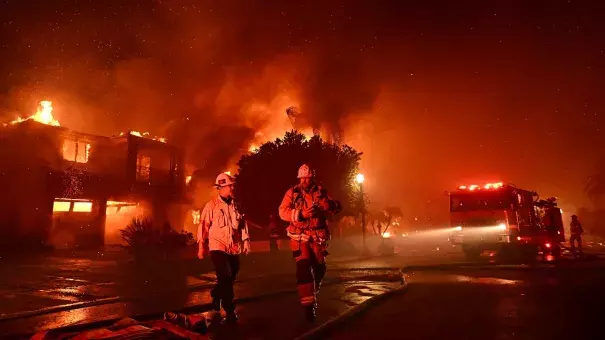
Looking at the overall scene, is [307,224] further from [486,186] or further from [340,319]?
[486,186]

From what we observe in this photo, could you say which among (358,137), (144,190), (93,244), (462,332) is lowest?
(462,332)

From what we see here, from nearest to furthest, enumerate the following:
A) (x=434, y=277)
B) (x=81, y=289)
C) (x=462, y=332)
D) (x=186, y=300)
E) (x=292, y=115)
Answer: (x=462, y=332) < (x=186, y=300) < (x=81, y=289) < (x=434, y=277) < (x=292, y=115)

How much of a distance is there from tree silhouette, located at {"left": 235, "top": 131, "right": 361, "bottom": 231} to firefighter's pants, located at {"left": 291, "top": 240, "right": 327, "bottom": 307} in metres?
19.7

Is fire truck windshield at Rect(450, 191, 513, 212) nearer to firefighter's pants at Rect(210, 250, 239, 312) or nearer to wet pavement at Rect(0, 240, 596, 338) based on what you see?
wet pavement at Rect(0, 240, 596, 338)

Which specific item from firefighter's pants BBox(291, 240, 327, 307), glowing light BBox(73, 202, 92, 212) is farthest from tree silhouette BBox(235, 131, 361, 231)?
firefighter's pants BBox(291, 240, 327, 307)

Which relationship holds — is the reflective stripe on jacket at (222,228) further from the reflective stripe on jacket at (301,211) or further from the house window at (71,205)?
the house window at (71,205)

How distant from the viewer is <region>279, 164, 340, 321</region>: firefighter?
5875 mm

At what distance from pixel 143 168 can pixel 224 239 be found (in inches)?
1091

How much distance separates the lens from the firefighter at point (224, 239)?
5.63 m

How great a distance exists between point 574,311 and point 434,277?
16.6ft

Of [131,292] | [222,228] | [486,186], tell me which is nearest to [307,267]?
[222,228]

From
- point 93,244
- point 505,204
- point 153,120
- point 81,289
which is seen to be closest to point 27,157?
point 93,244

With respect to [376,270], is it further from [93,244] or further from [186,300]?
[93,244]

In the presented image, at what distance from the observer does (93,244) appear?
2730cm
